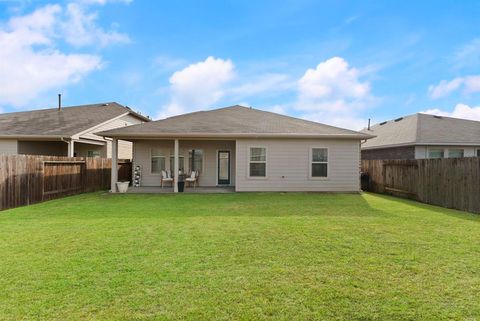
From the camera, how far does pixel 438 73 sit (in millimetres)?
17266

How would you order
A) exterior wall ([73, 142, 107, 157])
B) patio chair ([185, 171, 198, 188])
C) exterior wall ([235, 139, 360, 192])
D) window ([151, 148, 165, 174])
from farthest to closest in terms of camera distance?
exterior wall ([73, 142, 107, 157]) → window ([151, 148, 165, 174]) → patio chair ([185, 171, 198, 188]) → exterior wall ([235, 139, 360, 192])

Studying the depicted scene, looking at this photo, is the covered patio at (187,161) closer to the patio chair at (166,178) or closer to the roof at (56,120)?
the patio chair at (166,178)

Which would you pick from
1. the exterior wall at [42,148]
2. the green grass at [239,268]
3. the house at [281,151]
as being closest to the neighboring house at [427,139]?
the house at [281,151]

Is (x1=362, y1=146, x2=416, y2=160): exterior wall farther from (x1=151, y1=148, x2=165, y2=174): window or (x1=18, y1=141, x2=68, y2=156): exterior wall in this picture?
(x1=18, y1=141, x2=68, y2=156): exterior wall

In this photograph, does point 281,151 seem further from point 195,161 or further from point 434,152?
point 434,152

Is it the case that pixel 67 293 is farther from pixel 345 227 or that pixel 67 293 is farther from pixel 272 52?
pixel 272 52

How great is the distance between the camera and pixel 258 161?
14117 mm

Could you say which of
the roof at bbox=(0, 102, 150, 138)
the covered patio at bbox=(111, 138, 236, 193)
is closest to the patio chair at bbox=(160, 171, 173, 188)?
the covered patio at bbox=(111, 138, 236, 193)

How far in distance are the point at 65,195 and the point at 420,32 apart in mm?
16076

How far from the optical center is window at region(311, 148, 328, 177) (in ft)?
46.4

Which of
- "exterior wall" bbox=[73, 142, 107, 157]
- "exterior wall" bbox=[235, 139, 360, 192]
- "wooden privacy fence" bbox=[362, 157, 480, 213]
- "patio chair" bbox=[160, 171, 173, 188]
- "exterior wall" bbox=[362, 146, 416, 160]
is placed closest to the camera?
"wooden privacy fence" bbox=[362, 157, 480, 213]

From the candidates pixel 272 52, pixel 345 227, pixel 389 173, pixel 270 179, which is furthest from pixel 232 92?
pixel 345 227

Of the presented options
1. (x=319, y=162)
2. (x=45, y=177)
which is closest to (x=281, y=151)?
(x=319, y=162)

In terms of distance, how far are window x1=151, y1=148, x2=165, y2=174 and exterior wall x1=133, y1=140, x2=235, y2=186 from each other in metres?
0.15
